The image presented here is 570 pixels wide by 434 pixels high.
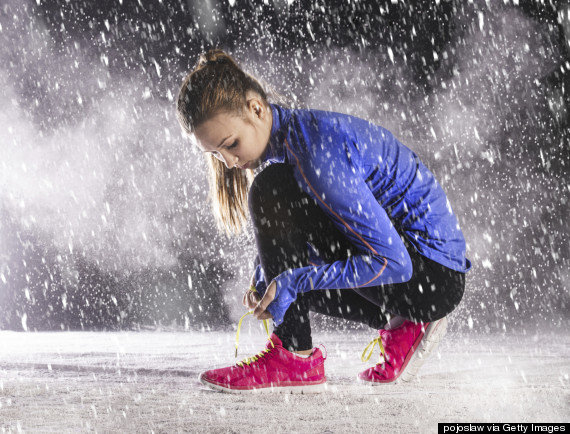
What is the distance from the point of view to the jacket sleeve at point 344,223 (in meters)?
1.00

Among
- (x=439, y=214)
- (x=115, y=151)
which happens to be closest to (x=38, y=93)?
(x=115, y=151)

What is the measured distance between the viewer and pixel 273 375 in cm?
109

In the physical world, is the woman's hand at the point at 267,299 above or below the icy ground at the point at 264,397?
above

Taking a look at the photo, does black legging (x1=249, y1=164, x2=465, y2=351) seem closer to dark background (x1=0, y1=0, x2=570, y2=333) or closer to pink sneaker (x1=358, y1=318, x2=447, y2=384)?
pink sneaker (x1=358, y1=318, x2=447, y2=384)

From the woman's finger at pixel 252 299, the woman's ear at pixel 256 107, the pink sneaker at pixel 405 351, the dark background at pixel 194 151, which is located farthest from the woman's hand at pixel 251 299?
the dark background at pixel 194 151

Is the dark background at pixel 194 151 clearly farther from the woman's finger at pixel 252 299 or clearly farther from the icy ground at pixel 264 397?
the woman's finger at pixel 252 299

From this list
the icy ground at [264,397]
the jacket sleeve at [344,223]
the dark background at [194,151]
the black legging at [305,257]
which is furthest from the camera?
the dark background at [194,151]

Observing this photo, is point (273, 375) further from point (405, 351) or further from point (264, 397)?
point (405, 351)

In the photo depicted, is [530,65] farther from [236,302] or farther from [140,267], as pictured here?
[140,267]

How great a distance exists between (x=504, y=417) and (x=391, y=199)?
1.59 ft

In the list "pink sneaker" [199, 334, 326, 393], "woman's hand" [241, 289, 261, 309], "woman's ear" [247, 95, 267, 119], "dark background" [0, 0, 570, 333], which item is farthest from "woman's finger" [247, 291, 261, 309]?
"dark background" [0, 0, 570, 333]

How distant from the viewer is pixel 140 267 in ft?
10.1

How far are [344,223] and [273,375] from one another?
339mm

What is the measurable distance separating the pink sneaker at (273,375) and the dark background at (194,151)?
72.3 inches
